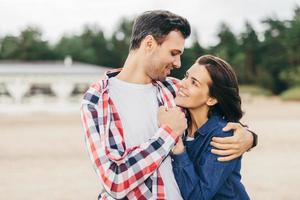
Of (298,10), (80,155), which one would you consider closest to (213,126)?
(80,155)

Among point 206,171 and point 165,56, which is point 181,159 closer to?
point 206,171

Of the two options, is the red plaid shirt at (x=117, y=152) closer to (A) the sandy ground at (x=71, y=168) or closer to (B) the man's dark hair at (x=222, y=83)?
(B) the man's dark hair at (x=222, y=83)

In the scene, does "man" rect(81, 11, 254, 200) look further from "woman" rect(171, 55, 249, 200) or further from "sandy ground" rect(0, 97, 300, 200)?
"sandy ground" rect(0, 97, 300, 200)

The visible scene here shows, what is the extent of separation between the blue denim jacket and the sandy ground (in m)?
5.62

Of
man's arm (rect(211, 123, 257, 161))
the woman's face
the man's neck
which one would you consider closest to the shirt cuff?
man's arm (rect(211, 123, 257, 161))

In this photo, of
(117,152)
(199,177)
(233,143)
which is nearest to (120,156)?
(117,152)

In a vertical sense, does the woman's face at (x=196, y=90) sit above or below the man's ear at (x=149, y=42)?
below

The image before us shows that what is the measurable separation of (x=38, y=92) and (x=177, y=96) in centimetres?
3407

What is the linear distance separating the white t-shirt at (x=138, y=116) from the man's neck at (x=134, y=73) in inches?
2.1

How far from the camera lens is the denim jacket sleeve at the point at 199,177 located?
2002 mm

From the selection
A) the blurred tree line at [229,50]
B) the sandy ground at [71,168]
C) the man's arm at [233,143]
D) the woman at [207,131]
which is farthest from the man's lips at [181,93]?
the blurred tree line at [229,50]

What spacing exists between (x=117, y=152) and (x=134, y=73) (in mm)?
403

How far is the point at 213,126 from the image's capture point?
7.02 ft

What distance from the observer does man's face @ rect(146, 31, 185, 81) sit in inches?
84.1
